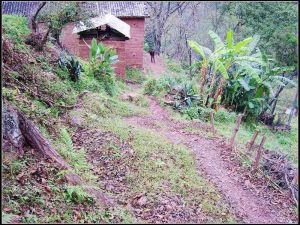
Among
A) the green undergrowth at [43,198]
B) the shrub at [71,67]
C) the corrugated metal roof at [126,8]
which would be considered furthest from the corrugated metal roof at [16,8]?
the green undergrowth at [43,198]

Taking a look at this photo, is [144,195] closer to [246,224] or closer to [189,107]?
[246,224]

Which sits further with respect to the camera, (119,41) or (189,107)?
(119,41)

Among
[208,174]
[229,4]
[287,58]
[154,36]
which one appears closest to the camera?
[208,174]

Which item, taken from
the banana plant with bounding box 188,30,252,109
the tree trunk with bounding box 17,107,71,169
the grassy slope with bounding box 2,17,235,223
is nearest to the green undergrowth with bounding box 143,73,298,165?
the banana plant with bounding box 188,30,252,109

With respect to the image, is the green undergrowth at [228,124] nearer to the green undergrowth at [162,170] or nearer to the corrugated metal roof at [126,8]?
the green undergrowth at [162,170]

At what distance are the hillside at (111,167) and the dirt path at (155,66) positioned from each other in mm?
9666

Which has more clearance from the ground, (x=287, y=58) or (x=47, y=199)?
(x=287, y=58)

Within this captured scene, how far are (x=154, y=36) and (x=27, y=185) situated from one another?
2124cm

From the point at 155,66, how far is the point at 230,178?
15.6 metres

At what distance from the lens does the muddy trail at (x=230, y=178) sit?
5.92 metres

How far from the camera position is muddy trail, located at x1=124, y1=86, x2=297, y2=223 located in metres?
5.92

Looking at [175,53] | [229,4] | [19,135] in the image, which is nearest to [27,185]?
[19,135]

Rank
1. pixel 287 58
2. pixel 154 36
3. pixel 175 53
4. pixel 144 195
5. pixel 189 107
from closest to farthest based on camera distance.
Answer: pixel 144 195, pixel 189 107, pixel 287 58, pixel 154 36, pixel 175 53

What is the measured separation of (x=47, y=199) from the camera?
15.2ft
